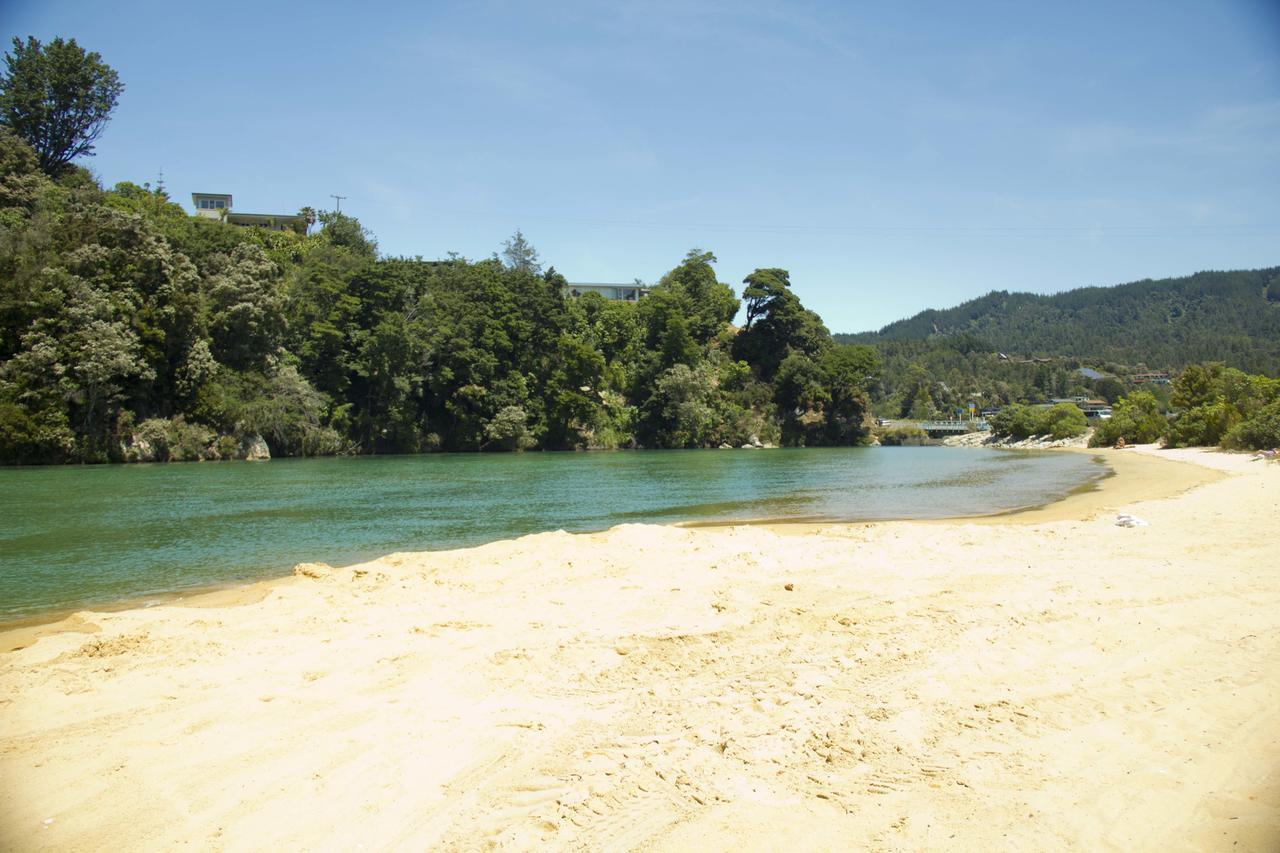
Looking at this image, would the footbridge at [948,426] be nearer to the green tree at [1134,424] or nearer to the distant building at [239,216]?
the green tree at [1134,424]

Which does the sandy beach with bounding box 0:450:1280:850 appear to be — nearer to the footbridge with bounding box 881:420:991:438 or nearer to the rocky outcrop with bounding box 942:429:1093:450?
the rocky outcrop with bounding box 942:429:1093:450

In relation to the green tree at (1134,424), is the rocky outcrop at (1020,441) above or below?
below

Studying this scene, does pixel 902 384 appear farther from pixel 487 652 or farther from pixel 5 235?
pixel 487 652

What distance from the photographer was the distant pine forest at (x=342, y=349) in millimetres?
39812

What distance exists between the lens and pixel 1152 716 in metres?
5.14

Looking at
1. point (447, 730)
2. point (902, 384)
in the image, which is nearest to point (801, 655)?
point (447, 730)

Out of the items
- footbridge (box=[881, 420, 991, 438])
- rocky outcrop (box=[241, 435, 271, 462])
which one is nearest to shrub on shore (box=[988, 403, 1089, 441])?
footbridge (box=[881, 420, 991, 438])

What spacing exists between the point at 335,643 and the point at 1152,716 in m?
7.00

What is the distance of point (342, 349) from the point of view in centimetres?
5762

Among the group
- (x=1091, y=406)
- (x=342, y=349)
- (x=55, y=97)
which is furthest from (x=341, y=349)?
(x=1091, y=406)

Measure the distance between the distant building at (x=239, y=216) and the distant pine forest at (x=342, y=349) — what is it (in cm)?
187

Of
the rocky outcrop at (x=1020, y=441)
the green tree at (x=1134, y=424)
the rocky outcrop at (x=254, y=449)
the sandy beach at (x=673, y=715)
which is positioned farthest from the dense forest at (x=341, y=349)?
the sandy beach at (x=673, y=715)

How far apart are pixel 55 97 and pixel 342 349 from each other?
3131 cm

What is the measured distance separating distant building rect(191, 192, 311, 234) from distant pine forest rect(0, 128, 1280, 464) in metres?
1.87
